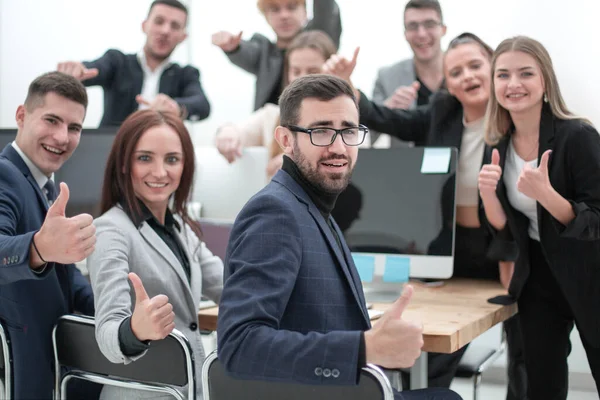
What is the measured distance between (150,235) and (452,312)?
0.97 m

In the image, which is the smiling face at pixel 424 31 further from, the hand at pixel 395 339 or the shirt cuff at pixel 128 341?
the hand at pixel 395 339

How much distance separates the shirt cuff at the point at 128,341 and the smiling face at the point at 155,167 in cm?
53

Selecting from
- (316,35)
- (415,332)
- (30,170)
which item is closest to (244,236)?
(415,332)

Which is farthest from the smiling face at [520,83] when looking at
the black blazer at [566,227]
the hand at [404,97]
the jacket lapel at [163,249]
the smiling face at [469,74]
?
the jacket lapel at [163,249]

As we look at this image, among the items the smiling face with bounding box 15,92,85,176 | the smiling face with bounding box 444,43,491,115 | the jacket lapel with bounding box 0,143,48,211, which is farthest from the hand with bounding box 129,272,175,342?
the smiling face with bounding box 444,43,491,115

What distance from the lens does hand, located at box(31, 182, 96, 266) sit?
1695 millimetres

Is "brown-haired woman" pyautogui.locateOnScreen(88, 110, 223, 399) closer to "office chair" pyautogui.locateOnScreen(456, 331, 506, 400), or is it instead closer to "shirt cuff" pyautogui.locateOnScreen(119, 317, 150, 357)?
"shirt cuff" pyautogui.locateOnScreen(119, 317, 150, 357)

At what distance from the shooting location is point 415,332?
1268 millimetres

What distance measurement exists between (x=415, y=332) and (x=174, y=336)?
73 cm

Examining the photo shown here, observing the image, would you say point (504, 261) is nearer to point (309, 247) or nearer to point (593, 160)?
point (593, 160)

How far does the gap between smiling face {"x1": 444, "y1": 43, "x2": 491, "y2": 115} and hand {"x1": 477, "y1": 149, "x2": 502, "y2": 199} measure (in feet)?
1.46

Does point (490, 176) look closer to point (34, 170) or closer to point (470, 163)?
point (470, 163)

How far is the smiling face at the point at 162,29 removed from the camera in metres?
3.84

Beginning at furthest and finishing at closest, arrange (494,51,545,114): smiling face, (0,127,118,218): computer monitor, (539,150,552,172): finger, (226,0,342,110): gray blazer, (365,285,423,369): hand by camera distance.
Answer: (226,0,342,110): gray blazer
(0,127,118,218): computer monitor
(494,51,545,114): smiling face
(539,150,552,172): finger
(365,285,423,369): hand
